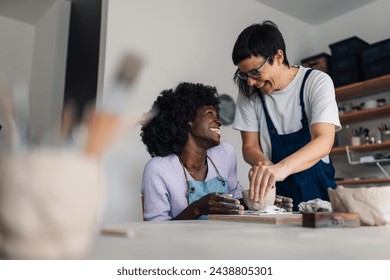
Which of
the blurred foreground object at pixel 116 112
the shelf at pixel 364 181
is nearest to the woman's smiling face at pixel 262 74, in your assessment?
the blurred foreground object at pixel 116 112

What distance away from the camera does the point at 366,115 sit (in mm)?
3258

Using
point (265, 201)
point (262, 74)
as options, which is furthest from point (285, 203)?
point (262, 74)

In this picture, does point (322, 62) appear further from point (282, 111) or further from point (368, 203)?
point (368, 203)

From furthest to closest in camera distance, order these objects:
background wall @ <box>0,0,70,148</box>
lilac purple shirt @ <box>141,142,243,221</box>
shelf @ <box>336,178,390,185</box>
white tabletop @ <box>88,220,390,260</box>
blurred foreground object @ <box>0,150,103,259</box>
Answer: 1. background wall @ <box>0,0,70,148</box>
2. shelf @ <box>336,178,390,185</box>
3. lilac purple shirt @ <box>141,142,243,221</box>
4. white tabletop @ <box>88,220,390,260</box>
5. blurred foreground object @ <box>0,150,103,259</box>

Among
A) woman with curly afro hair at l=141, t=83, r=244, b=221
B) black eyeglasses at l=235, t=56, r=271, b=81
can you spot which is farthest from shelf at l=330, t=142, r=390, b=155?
black eyeglasses at l=235, t=56, r=271, b=81

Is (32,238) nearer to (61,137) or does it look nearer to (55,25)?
(61,137)

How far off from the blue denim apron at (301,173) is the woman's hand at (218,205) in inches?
21.1

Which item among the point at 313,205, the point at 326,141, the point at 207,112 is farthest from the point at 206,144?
the point at 313,205

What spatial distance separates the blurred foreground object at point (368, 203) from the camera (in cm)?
70

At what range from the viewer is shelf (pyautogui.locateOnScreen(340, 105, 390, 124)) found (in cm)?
311

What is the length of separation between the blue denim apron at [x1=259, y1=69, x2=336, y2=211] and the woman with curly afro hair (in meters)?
0.23

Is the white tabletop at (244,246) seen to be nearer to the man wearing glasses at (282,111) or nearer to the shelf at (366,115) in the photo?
the man wearing glasses at (282,111)

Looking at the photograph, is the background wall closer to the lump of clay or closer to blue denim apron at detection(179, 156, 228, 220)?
blue denim apron at detection(179, 156, 228, 220)
